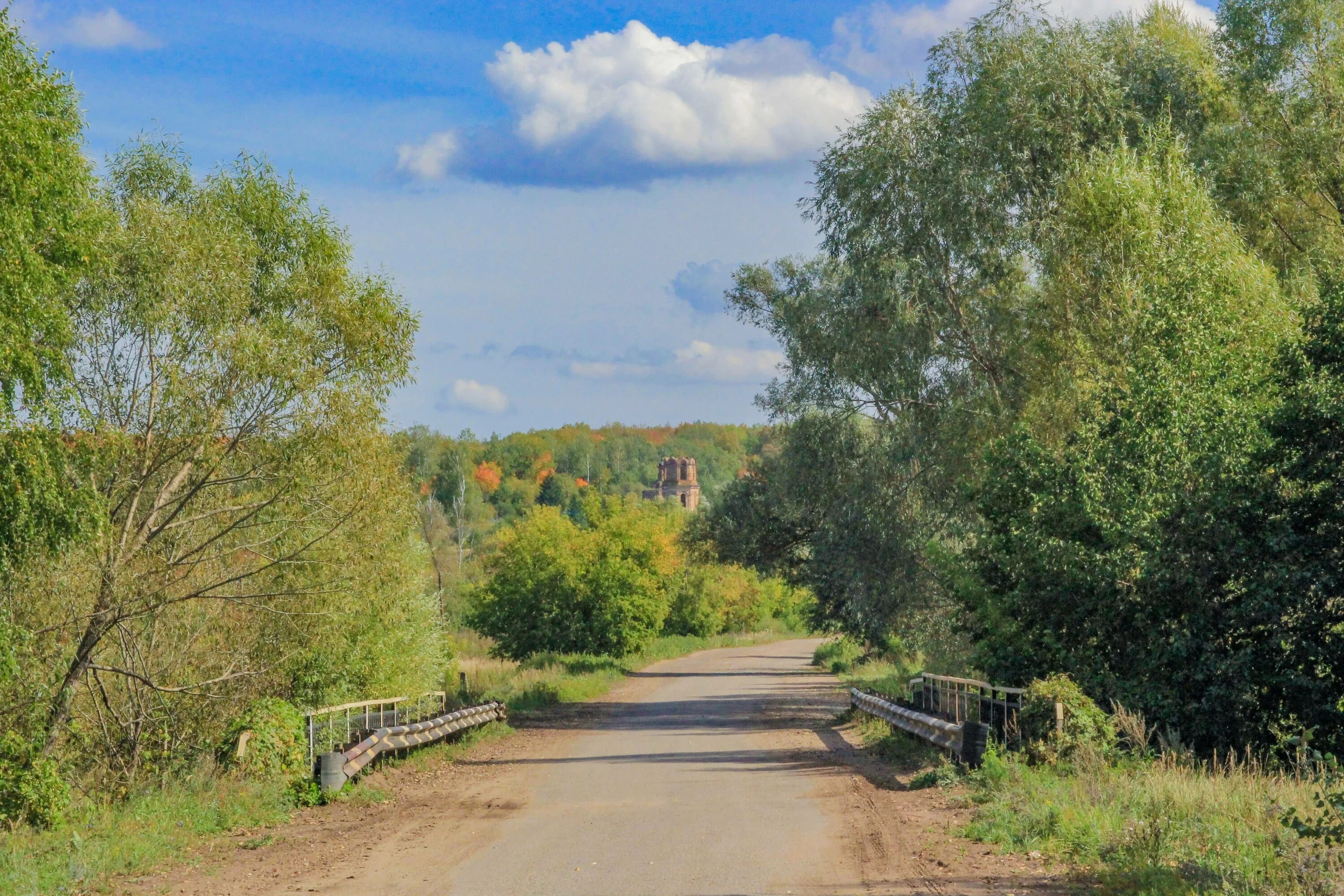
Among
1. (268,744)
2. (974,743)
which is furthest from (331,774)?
(974,743)

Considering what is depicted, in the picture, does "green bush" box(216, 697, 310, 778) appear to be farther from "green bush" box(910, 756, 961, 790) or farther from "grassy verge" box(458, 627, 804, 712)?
"grassy verge" box(458, 627, 804, 712)

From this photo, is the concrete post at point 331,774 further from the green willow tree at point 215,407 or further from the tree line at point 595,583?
the tree line at point 595,583

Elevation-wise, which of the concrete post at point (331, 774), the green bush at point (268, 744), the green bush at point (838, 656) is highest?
the green bush at point (268, 744)

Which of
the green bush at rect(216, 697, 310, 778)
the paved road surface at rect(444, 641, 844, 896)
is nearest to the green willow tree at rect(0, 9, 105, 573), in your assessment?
the green bush at rect(216, 697, 310, 778)

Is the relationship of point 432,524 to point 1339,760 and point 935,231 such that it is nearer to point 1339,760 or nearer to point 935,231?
point 935,231

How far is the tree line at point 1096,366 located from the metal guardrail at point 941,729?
1354 millimetres

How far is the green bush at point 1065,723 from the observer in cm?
1420

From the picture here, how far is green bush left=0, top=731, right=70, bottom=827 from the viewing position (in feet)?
41.1

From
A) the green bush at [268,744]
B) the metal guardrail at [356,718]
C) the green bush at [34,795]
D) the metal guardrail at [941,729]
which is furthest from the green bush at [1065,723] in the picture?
the green bush at [34,795]

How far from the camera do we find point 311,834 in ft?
40.3

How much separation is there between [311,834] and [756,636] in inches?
3096

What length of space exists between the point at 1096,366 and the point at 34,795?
16.0 m

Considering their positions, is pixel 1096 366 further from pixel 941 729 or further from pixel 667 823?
pixel 667 823

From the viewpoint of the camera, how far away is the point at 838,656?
53281 millimetres
